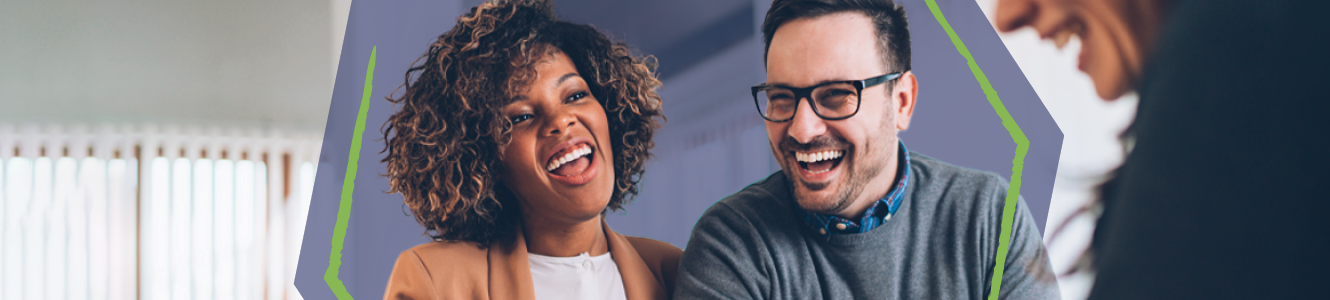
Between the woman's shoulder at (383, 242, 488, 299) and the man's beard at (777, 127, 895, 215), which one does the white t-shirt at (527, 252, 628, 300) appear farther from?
the man's beard at (777, 127, 895, 215)

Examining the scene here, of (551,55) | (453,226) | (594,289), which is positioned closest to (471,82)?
(551,55)

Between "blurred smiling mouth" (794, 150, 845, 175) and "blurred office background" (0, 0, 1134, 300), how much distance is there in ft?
7.04

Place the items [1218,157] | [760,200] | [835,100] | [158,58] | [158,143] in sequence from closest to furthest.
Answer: [1218,157] → [835,100] → [760,200] → [158,58] → [158,143]

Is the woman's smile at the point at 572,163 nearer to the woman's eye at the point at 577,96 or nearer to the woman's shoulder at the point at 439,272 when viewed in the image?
the woman's eye at the point at 577,96

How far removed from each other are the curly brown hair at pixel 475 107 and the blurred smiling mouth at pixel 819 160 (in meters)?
0.31

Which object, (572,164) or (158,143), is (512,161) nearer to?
(572,164)

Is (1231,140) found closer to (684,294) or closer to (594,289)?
(684,294)

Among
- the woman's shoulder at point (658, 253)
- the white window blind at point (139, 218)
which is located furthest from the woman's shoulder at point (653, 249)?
the white window blind at point (139, 218)

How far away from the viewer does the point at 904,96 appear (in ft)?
3.26

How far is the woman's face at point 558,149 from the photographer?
1060 mm

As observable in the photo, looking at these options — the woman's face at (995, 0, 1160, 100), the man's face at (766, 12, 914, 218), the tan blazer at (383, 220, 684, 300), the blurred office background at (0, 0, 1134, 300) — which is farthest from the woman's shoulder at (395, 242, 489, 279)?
the blurred office background at (0, 0, 1134, 300)

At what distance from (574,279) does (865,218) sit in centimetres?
43

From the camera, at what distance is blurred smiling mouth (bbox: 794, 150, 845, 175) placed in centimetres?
97

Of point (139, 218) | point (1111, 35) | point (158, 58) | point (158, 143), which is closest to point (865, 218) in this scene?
point (1111, 35)
